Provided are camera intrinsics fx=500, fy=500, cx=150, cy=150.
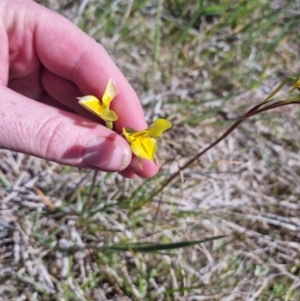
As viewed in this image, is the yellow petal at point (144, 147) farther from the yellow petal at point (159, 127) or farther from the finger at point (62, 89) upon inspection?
the finger at point (62, 89)

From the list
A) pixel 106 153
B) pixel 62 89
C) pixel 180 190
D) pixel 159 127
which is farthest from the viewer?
pixel 180 190

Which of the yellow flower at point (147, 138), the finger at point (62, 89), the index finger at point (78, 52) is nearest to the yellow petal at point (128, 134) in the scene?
the yellow flower at point (147, 138)

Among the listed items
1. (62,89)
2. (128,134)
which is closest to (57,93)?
(62,89)

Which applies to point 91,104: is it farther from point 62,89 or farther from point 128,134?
point 62,89

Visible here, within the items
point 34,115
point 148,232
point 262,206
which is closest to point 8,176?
point 148,232

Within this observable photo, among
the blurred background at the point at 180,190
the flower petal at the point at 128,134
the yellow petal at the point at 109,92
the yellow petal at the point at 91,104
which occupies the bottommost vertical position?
the blurred background at the point at 180,190

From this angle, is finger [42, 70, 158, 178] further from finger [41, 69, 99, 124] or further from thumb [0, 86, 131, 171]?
thumb [0, 86, 131, 171]

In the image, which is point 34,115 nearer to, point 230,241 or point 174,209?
point 174,209
